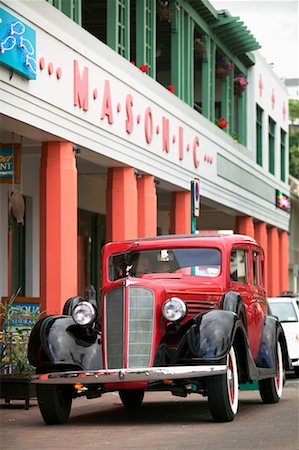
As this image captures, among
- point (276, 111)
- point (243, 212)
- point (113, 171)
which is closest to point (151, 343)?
point (113, 171)

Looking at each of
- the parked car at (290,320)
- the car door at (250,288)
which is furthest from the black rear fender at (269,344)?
the parked car at (290,320)

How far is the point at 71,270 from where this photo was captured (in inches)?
781

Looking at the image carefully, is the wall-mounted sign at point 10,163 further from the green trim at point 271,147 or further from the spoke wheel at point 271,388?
the green trim at point 271,147

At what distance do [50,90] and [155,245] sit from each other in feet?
16.7

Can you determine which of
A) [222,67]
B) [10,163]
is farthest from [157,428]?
[222,67]

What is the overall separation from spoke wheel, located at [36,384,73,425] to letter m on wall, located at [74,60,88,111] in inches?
306

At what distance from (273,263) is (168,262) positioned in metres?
29.5

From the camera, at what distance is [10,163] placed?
18.9m

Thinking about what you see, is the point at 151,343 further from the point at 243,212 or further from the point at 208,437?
the point at 243,212

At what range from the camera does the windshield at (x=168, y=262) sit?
14.1 meters

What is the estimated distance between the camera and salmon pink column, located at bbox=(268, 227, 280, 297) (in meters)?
42.5

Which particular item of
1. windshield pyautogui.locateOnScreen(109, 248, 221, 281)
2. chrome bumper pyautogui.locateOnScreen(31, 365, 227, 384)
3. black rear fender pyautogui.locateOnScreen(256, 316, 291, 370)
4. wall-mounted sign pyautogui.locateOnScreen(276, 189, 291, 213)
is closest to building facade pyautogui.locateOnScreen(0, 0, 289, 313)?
wall-mounted sign pyautogui.locateOnScreen(276, 189, 291, 213)

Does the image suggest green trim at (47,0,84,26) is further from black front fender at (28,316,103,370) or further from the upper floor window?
the upper floor window

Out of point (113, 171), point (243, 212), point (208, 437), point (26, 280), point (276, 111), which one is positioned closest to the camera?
point (208, 437)
